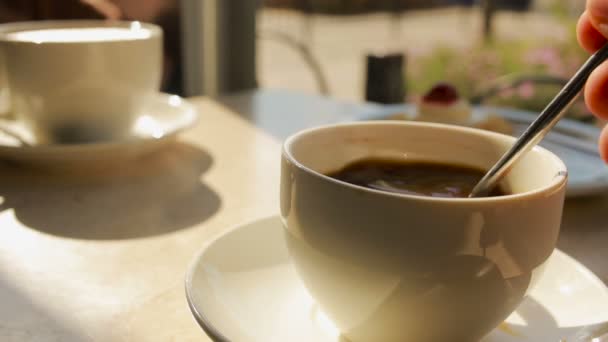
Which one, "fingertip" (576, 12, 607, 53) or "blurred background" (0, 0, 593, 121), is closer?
"fingertip" (576, 12, 607, 53)

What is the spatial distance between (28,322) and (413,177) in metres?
0.27

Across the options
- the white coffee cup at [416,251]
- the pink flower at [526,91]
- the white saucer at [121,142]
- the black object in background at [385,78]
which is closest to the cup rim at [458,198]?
the white coffee cup at [416,251]

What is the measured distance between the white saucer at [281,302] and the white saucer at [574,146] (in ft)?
0.53

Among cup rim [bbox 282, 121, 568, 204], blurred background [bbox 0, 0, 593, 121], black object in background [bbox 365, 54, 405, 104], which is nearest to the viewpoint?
cup rim [bbox 282, 121, 568, 204]

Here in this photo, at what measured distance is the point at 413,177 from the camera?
0.42 meters

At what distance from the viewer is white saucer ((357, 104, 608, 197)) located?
0.57 meters

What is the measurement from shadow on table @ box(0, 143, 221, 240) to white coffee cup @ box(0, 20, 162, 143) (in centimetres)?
6

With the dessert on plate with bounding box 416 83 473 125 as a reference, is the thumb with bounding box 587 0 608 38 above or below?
above

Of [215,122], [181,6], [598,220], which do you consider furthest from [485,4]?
[598,220]

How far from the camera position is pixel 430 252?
314 millimetres

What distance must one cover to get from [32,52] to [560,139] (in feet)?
2.06

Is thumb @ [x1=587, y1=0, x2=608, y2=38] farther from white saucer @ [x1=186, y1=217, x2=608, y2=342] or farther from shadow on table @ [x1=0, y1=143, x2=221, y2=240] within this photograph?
shadow on table @ [x1=0, y1=143, x2=221, y2=240]

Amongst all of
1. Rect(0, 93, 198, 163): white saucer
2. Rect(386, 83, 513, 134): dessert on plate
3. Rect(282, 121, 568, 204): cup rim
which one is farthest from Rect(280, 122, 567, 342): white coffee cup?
Rect(386, 83, 513, 134): dessert on plate

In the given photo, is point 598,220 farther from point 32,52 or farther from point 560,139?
point 32,52
